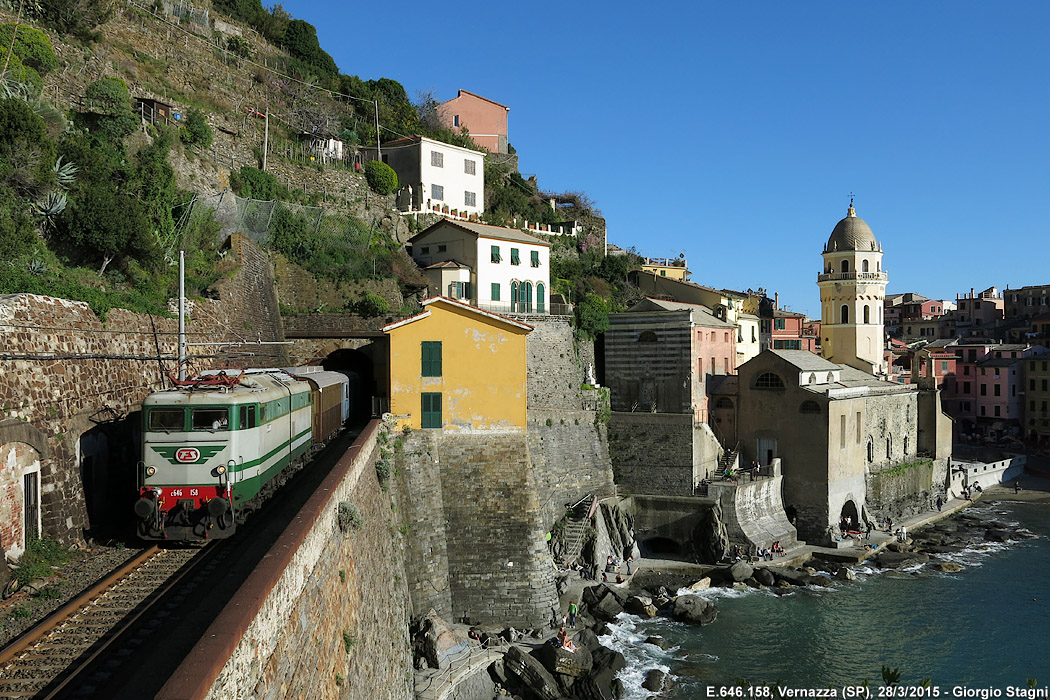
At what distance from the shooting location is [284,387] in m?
16.4

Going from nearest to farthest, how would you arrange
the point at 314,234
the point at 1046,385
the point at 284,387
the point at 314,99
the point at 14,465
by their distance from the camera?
the point at 14,465, the point at 284,387, the point at 314,234, the point at 314,99, the point at 1046,385

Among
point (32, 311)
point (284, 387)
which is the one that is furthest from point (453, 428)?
point (32, 311)

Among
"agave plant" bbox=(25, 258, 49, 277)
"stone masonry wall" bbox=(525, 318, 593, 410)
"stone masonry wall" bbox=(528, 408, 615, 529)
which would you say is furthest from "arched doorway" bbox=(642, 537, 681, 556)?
"agave plant" bbox=(25, 258, 49, 277)

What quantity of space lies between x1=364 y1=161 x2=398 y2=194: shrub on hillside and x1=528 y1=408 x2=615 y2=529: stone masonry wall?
18270 mm

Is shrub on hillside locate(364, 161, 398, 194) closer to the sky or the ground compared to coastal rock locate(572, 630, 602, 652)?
closer to the sky

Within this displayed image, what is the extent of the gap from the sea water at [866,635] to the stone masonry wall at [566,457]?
608 centimetres

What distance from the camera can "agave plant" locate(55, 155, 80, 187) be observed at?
66.5ft

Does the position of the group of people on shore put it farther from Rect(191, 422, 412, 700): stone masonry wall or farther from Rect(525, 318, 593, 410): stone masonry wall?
Rect(191, 422, 412, 700): stone masonry wall

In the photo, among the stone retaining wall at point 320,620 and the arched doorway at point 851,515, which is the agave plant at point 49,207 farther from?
the arched doorway at point 851,515

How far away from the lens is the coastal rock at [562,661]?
20609 millimetres

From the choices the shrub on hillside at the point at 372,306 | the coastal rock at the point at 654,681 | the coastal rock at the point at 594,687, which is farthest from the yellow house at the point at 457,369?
the shrub on hillside at the point at 372,306

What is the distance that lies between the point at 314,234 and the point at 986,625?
1267 inches

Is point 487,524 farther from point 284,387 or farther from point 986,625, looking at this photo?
point 986,625

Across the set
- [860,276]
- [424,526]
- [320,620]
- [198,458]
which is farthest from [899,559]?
[198,458]
